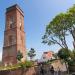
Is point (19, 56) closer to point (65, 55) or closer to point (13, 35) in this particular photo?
point (13, 35)

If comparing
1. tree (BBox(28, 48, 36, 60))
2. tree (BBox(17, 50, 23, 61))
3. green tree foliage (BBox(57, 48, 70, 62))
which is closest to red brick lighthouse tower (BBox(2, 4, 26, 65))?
tree (BBox(17, 50, 23, 61))

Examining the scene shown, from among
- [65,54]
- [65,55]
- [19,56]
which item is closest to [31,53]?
[19,56]

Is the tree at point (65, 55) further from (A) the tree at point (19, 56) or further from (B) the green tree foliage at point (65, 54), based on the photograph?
(A) the tree at point (19, 56)

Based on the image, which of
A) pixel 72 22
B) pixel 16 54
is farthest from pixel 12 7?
pixel 72 22

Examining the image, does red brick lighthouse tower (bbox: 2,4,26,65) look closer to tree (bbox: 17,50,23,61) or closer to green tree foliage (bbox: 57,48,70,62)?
tree (bbox: 17,50,23,61)

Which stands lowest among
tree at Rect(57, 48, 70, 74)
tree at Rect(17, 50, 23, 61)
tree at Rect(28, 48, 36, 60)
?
tree at Rect(57, 48, 70, 74)

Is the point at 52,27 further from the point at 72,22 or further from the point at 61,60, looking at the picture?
the point at 61,60

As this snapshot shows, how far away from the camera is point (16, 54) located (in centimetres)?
4547

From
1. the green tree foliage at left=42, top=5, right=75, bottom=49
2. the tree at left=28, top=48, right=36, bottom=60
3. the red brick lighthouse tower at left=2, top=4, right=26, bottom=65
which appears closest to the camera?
the green tree foliage at left=42, top=5, right=75, bottom=49

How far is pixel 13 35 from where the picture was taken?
159ft

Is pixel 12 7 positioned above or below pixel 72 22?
above

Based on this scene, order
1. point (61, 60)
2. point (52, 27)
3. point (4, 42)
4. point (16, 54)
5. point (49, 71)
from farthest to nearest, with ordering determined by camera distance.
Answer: point (4, 42) → point (16, 54) → point (61, 60) → point (52, 27) → point (49, 71)

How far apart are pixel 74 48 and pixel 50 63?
805 centimetres

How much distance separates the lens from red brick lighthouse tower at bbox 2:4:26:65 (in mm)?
46500
